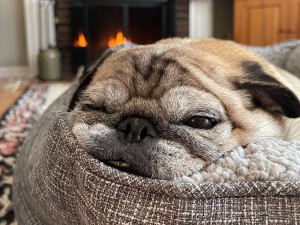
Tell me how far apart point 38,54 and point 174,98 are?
12.3 ft

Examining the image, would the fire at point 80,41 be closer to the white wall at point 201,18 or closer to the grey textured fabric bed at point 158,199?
the white wall at point 201,18

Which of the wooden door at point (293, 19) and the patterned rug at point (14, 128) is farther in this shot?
the wooden door at point (293, 19)

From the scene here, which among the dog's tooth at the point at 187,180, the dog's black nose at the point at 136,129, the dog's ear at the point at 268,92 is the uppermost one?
the dog's ear at the point at 268,92

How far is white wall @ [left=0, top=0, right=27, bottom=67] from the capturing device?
180 inches

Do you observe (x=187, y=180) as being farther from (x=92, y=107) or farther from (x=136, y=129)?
(x=92, y=107)

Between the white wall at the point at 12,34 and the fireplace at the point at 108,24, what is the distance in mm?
407

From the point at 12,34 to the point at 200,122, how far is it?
4107 mm

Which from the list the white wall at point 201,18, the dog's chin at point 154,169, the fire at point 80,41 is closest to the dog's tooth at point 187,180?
the dog's chin at point 154,169

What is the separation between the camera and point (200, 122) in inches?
35.2

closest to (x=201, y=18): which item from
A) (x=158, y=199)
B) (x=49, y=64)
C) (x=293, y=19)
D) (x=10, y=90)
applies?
(x=293, y=19)

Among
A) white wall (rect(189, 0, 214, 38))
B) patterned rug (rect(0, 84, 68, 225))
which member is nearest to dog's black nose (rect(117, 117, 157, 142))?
patterned rug (rect(0, 84, 68, 225))

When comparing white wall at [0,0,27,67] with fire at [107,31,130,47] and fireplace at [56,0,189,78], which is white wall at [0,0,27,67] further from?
fire at [107,31,130,47]

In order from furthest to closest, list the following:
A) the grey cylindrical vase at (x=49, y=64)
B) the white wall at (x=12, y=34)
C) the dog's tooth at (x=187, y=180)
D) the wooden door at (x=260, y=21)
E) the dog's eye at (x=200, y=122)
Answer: the white wall at (x=12, y=34) → the grey cylindrical vase at (x=49, y=64) → the wooden door at (x=260, y=21) → the dog's eye at (x=200, y=122) → the dog's tooth at (x=187, y=180)

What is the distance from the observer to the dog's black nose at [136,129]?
833mm
